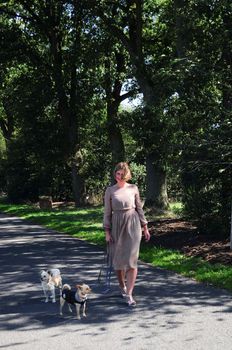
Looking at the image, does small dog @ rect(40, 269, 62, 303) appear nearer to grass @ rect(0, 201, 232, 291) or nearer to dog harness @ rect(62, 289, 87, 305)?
dog harness @ rect(62, 289, 87, 305)

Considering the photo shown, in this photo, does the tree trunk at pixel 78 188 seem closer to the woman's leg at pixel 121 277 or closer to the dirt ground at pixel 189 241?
the dirt ground at pixel 189 241

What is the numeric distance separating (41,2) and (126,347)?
2318 cm

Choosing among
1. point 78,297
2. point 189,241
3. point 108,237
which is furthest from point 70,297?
point 189,241

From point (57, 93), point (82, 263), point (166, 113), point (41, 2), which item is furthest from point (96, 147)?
point (82, 263)

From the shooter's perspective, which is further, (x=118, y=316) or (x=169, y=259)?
(x=169, y=259)

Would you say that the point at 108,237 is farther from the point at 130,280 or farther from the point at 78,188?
the point at 78,188

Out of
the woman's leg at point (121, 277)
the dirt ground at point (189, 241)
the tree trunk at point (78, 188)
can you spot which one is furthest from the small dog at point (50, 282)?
the tree trunk at point (78, 188)

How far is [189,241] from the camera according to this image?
39.9 ft

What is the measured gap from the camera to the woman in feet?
23.7

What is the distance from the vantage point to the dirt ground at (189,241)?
34.1ft

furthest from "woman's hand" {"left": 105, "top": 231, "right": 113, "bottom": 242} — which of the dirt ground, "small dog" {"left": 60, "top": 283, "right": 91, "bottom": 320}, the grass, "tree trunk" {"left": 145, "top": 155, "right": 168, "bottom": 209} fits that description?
"tree trunk" {"left": 145, "top": 155, "right": 168, "bottom": 209}

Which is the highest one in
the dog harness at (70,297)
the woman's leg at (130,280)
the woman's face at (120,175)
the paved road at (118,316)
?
the woman's face at (120,175)

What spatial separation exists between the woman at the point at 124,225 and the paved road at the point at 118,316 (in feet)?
1.73

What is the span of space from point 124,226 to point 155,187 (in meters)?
12.7
